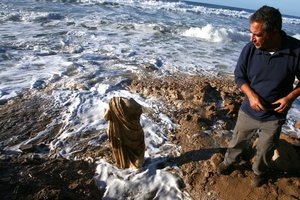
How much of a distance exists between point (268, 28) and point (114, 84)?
4.63 metres

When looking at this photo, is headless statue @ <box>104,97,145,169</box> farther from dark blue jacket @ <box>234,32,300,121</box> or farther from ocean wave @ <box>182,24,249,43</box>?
ocean wave @ <box>182,24,249,43</box>

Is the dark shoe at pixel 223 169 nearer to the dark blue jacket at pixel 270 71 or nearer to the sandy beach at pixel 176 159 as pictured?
the sandy beach at pixel 176 159

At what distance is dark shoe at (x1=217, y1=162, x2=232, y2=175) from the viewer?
396 centimetres

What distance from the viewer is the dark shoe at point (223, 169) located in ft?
13.0

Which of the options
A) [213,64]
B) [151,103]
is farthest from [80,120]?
[213,64]

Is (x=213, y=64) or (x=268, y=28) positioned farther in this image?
(x=213, y=64)

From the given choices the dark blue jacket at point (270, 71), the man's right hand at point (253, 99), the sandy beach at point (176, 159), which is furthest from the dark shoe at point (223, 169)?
the man's right hand at point (253, 99)

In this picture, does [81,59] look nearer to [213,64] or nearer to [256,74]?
[213,64]

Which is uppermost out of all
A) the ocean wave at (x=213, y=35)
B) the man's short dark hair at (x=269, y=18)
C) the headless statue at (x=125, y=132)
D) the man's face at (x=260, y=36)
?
the man's short dark hair at (x=269, y=18)

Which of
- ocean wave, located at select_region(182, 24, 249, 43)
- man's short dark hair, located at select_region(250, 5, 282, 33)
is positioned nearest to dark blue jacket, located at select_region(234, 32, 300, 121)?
man's short dark hair, located at select_region(250, 5, 282, 33)

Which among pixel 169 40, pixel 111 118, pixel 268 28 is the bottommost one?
pixel 169 40

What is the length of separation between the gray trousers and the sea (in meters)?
0.84

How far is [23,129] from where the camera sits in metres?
4.98

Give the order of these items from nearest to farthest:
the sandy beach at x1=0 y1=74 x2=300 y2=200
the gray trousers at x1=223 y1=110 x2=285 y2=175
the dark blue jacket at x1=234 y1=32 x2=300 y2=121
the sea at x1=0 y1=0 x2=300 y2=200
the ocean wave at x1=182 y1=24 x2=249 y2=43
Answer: the dark blue jacket at x1=234 y1=32 x2=300 y2=121 < the gray trousers at x1=223 y1=110 x2=285 y2=175 < the sandy beach at x1=0 y1=74 x2=300 y2=200 < the sea at x1=0 y1=0 x2=300 y2=200 < the ocean wave at x1=182 y1=24 x2=249 y2=43
